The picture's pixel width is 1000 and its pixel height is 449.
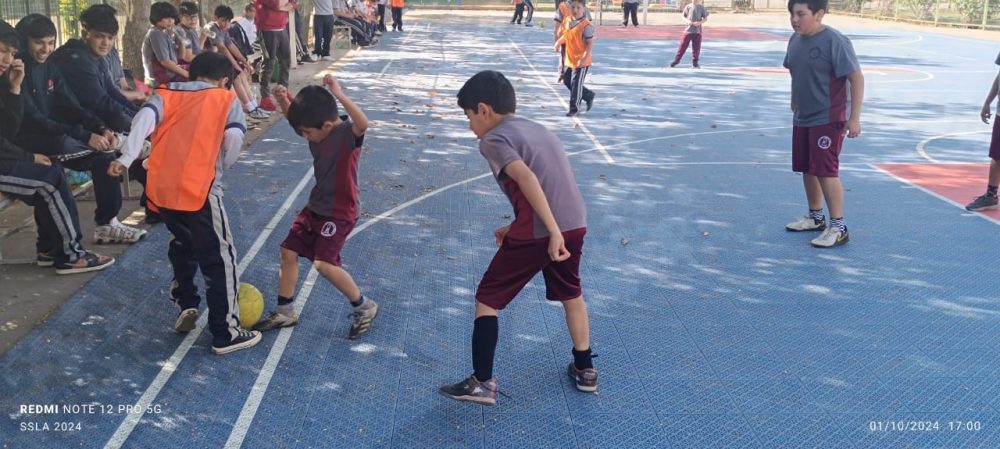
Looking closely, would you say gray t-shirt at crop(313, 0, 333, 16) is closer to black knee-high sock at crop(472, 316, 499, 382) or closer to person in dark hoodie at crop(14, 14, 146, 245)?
person in dark hoodie at crop(14, 14, 146, 245)

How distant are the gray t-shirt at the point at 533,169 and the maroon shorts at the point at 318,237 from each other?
1.36 metres

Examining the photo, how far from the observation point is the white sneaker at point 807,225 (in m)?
7.70

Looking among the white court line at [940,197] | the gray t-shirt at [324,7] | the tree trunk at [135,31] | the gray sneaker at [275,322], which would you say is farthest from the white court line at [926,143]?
the gray t-shirt at [324,7]

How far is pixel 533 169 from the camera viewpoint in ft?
13.7

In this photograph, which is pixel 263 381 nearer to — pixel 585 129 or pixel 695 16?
pixel 585 129

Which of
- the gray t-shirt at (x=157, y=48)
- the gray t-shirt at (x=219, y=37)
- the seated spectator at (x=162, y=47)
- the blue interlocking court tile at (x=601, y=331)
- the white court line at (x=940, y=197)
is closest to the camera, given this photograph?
the blue interlocking court tile at (x=601, y=331)

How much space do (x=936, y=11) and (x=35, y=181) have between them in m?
39.1

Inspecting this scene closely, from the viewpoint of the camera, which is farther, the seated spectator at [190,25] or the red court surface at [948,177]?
the seated spectator at [190,25]

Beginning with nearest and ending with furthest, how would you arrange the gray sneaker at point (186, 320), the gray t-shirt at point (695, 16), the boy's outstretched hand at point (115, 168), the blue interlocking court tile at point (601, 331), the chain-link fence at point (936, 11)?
the blue interlocking court tile at point (601, 331), the boy's outstretched hand at point (115, 168), the gray sneaker at point (186, 320), the gray t-shirt at point (695, 16), the chain-link fence at point (936, 11)

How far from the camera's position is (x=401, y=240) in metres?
7.45

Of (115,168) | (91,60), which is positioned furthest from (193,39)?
(115,168)

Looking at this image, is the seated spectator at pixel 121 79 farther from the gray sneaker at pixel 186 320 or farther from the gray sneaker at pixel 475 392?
the gray sneaker at pixel 475 392

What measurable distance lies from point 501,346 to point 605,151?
6.34 metres

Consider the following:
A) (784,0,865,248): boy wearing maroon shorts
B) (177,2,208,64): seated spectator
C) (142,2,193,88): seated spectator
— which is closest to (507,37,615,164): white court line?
(784,0,865,248): boy wearing maroon shorts
